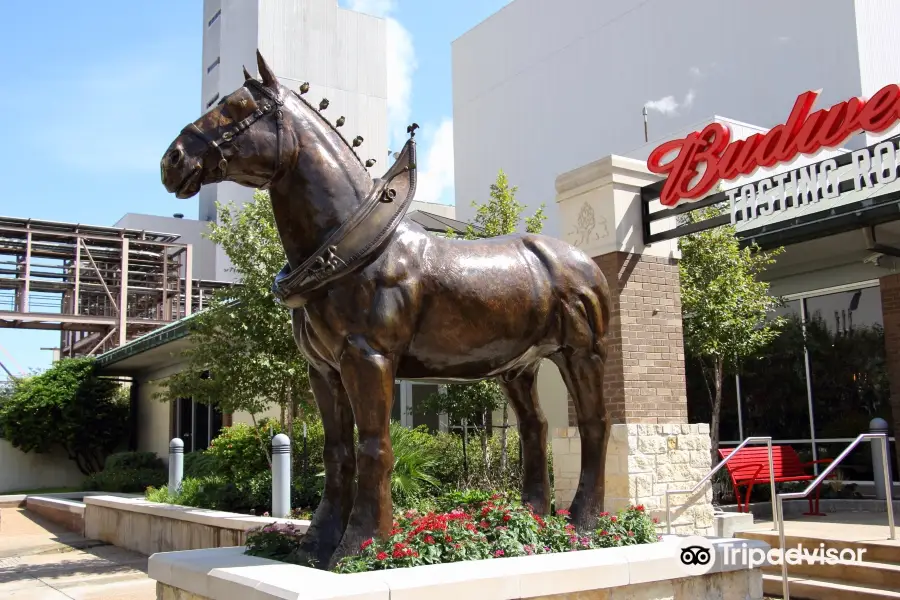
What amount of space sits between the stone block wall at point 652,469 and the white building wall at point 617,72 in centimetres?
1308

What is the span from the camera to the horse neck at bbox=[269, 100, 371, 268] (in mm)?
4465

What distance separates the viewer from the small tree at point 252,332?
1262 cm

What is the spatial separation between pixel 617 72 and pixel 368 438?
85.4 ft

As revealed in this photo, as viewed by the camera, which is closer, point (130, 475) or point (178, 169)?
point (178, 169)

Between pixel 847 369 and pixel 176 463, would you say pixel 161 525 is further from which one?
pixel 847 369

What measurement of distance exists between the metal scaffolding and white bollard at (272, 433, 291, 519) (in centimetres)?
3079

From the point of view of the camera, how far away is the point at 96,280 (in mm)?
42156

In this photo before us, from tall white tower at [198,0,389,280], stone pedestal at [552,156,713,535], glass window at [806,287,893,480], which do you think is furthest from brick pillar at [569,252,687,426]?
tall white tower at [198,0,389,280]

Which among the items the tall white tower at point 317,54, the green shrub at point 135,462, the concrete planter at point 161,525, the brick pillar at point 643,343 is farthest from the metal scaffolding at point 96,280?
the brick pillar at point 643,343

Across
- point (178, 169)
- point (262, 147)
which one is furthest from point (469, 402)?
point (178, 169)

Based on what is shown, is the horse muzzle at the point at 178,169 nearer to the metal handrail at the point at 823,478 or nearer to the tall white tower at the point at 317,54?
the metal handrail at the point at 823,478

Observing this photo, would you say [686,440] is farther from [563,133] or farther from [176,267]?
[176,267]

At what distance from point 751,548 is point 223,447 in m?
11.5

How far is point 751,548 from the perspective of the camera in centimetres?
513
